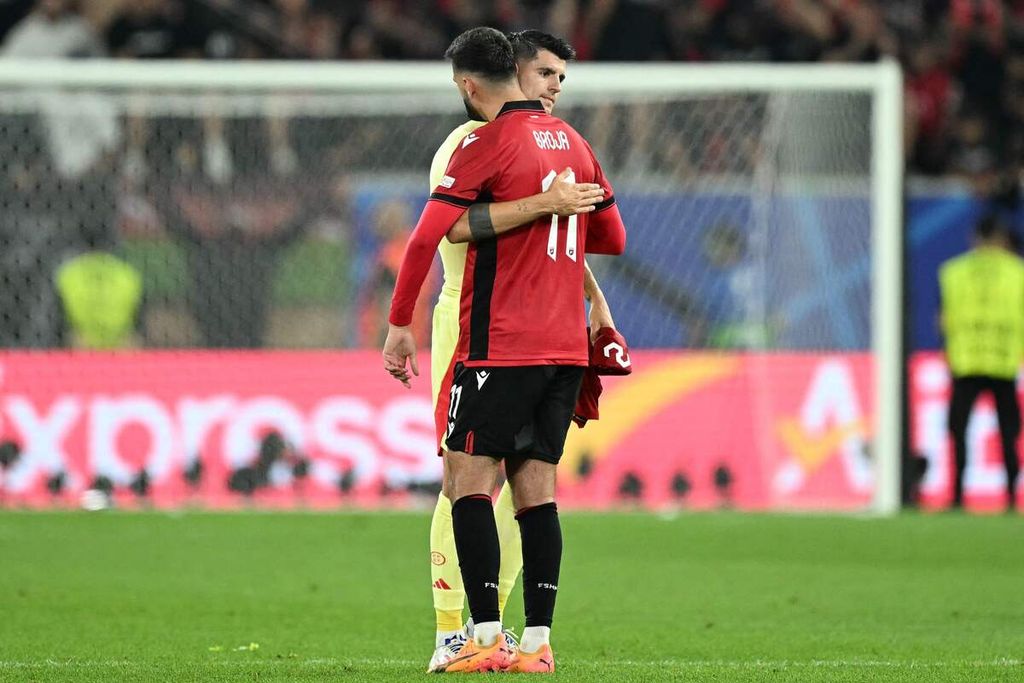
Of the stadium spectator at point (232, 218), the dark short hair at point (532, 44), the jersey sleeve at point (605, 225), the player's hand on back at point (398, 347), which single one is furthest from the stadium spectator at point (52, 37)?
the player's hand on back at point (398, 347)

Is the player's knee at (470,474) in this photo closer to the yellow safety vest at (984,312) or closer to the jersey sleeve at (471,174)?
the jersey sleeve at (471,174)

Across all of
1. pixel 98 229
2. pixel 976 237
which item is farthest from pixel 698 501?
pixel 98 229

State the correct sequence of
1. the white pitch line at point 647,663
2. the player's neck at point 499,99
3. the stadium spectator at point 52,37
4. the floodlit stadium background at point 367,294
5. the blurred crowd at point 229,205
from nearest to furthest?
the player's neck at point 499,99 < the white pitch line at point 647,663 < the floodlit stadium background at point 367,294 < the blurred crowd at point 229,205 < the stadium spectator at point 52,37

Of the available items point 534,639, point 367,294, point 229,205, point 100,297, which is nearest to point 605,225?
point 534,639

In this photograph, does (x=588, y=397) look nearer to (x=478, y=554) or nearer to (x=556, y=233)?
(x=556, y=233)

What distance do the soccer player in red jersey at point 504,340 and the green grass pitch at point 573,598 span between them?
32 cm

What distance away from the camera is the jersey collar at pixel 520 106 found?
5.79 meters

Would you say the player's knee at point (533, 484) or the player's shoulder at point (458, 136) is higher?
the player's shoulder at point (458, 136)

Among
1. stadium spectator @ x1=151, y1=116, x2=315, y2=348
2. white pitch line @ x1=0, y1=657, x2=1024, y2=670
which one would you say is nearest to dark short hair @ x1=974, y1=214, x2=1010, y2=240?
stadium spectator @ x1=151, y1=116, x2=315, y2=348

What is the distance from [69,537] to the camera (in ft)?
36.0

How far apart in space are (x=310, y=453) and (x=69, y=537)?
2.49 metres

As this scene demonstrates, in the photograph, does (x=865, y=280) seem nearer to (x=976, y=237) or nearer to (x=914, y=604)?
(x=976, y=237)

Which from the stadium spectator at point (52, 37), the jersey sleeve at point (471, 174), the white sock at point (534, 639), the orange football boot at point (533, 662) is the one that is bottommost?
the orange football boot at point (533, 662)

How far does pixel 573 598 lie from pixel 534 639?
272 cm
